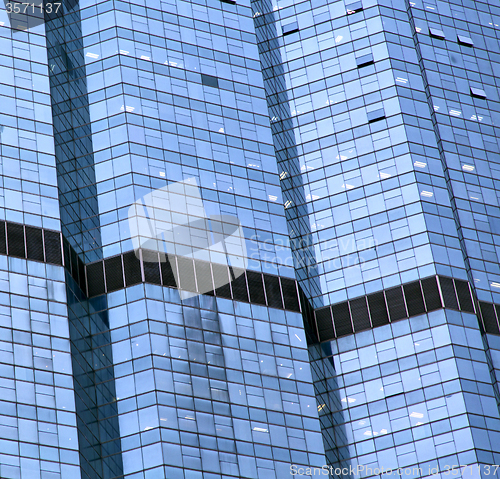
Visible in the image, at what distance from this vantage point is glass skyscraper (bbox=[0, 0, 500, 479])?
8669 cm

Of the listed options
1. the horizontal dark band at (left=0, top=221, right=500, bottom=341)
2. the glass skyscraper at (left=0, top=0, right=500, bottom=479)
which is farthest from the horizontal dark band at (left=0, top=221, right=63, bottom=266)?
the glass skyscraper at (left=0, top=0, right=500, bottom=479)

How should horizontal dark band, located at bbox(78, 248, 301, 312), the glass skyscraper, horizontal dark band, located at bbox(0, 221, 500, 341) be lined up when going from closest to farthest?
the glass skyscraper → horizontal dark band, located at bbox(0, 221, 500, 341) → horizontal dark band, located at bbox(78, 248, 301, 312)

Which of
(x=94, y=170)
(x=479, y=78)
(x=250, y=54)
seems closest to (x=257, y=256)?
(x=94, y=170)

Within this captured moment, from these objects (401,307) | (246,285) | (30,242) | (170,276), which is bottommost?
(401,307)

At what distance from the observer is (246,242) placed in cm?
10012

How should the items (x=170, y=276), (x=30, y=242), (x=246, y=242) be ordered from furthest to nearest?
(x=246, y=242) → (x=170, y=276) → (x=30, y=242)

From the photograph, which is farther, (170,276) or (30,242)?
→ (170,276)

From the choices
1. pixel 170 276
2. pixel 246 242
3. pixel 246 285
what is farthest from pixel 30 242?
pixel 246 242

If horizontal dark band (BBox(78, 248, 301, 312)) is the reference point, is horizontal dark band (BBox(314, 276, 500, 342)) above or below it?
below

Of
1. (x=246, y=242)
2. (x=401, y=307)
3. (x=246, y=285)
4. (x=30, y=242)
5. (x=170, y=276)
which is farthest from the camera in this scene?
(x=401, y=307)

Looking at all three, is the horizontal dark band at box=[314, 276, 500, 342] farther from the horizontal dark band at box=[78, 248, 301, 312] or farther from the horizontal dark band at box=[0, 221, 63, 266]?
the horizontal dark band at box=[0, 221, 63, 266]

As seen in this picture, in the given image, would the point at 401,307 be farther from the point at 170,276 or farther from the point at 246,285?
the point at 170,276

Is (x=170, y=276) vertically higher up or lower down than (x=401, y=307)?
higher up

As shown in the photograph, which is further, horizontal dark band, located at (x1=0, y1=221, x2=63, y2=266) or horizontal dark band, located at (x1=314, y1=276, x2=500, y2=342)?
horizontal dark band, located at (x1=314, y1=276, x2=500, y2=342)
